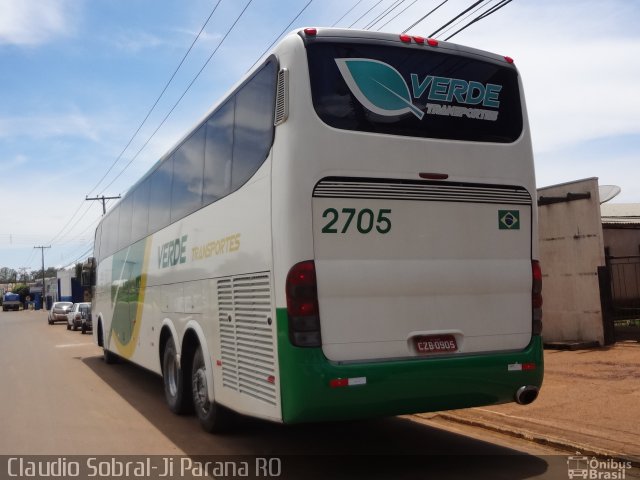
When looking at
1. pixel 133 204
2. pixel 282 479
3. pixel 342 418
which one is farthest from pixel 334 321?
pixel 133 204

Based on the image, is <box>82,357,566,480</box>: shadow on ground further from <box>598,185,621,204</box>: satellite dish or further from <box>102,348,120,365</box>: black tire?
<box>598,185,621,204</box>: satellite dish

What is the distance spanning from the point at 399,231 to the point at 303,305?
3.72ft

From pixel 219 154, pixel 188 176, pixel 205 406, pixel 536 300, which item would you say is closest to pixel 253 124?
pixel 219 154

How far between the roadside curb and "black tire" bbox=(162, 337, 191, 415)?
3175 mm

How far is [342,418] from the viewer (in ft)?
17.6

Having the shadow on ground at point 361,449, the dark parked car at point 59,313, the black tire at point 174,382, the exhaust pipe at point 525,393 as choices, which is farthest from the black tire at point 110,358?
the dark parked car at point 59,313

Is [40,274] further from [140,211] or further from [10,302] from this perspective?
[140,211]

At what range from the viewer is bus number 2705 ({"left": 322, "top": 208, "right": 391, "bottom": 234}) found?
549cm

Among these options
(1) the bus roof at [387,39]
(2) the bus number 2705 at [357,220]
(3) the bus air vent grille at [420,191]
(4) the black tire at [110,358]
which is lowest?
(4) the black tire at [110,358]

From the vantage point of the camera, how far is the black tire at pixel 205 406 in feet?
24.0

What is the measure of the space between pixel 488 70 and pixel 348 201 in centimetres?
216

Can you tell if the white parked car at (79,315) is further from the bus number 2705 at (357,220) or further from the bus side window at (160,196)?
the bus number 2705 at (357,220)

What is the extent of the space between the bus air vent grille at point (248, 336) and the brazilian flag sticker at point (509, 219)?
2357mm

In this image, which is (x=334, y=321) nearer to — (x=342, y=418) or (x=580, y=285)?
(x=342, y=418)
